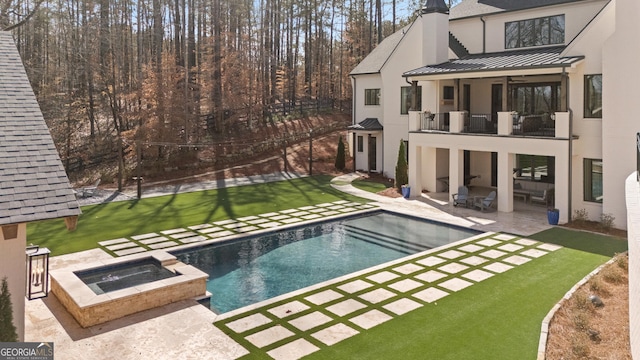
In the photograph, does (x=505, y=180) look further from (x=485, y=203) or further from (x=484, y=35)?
(x=484, y=35)

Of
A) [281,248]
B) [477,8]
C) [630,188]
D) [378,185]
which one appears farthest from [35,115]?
[477,8]

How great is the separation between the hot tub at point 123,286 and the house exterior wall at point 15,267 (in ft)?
7.04

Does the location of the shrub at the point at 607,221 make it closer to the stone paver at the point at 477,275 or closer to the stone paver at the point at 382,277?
the stone paver at the point at 477,275

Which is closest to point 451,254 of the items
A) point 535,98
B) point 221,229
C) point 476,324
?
point 476,324

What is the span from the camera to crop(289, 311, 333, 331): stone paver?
8.30 metres

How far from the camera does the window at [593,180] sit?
15.5 metres

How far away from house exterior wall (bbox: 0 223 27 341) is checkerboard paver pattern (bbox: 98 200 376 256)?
645 cm

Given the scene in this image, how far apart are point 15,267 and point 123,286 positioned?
3.94 m

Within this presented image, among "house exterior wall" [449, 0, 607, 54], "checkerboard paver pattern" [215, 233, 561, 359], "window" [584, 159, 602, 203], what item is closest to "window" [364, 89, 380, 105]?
"house exterior wall" [449, 0, 607, 54]

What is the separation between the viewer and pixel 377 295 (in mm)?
9742

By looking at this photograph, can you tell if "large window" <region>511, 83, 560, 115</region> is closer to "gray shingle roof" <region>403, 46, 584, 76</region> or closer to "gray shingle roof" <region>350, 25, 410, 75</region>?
"gray shingle roof" <region>403, 46, 584, 76</region>

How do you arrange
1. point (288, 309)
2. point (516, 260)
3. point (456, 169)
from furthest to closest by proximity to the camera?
point (456, 169), point (516, 260), point (288, 309)

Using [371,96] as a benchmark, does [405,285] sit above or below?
below

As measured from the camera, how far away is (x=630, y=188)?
28.9 feet
